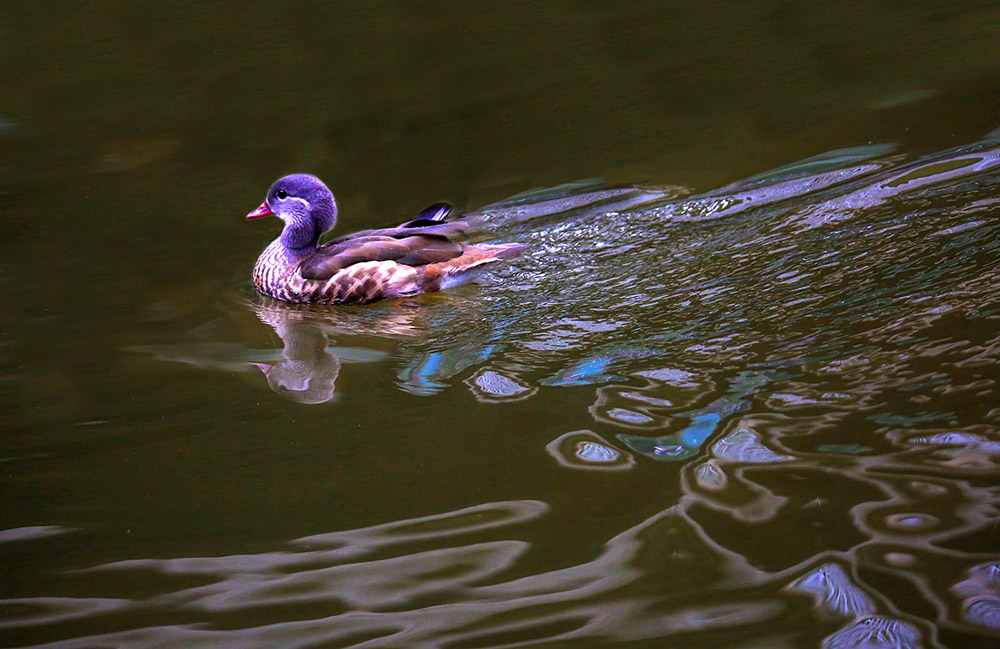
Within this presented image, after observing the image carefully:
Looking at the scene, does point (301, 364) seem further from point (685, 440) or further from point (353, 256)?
point (685, 440)

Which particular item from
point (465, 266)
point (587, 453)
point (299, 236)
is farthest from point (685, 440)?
point (299, 236)

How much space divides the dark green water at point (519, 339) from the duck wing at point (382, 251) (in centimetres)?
26

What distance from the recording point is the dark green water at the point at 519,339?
317 cm

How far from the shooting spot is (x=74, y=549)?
354 cm

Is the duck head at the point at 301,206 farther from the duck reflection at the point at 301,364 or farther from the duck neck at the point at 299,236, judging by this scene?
the duck reflection at the point at 301,364

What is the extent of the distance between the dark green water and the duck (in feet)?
0.49

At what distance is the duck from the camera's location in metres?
5.92

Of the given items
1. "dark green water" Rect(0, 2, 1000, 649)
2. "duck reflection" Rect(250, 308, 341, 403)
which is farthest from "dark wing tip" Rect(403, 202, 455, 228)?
"duck reflection" Rect(250, 308, 341, 403)

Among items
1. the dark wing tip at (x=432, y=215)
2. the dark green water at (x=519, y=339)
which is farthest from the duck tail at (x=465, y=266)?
the dark wing tip at (x=432, y=215)

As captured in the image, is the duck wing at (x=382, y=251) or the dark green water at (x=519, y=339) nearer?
the dark green water at (x=519, y=339)

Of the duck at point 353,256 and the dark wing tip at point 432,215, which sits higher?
the dark wing tip at point 432,215

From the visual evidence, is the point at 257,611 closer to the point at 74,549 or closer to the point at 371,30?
the point at 74,549

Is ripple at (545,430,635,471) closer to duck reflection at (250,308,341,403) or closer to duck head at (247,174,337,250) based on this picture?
duck reflection at (250,308,341,403)

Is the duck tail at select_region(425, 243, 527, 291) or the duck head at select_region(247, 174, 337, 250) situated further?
the duck head at select_region(247, 174, 337, 250)
